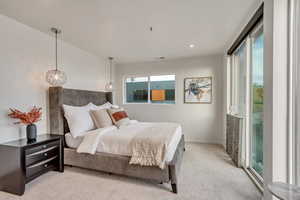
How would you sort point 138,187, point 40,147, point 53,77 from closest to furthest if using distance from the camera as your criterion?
point 138,187
point 40,147
point 53,77

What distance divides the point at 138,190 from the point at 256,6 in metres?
3.00

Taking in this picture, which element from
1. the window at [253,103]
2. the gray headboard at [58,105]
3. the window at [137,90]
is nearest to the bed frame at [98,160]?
the gray headboard at [58,105]

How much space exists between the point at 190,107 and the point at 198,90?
57cm

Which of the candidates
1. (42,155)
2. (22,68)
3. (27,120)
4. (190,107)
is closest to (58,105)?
(27,120)

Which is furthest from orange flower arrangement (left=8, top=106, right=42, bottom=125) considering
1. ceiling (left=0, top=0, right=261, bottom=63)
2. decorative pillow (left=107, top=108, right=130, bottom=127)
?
ceiling (left=0, top=0, right=261, bottom=63)

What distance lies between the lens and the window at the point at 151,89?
4902 millimetres

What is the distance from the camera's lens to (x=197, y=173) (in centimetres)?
260

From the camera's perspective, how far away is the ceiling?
2.04 meters

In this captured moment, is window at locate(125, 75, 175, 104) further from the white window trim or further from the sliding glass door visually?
the white window trim

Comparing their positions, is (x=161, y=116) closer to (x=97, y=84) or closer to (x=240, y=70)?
(x=97, y=84)

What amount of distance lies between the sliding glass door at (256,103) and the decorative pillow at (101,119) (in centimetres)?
265

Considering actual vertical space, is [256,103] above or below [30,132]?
above

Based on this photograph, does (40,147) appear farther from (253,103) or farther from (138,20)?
(253,103)

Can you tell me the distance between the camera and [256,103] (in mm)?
2371
